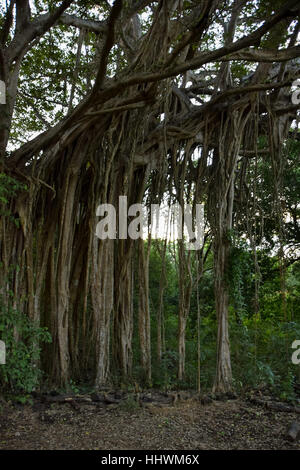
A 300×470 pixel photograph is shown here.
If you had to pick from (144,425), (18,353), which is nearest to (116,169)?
(18,353)

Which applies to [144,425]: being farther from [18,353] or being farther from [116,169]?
[116,169]

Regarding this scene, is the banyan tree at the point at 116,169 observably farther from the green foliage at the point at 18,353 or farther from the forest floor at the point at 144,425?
the forest floor at the point at 144,425

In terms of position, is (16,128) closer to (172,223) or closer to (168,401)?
(172,223)

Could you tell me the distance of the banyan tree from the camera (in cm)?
345

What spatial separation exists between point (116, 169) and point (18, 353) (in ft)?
6.42

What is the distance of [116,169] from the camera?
13.2 feet

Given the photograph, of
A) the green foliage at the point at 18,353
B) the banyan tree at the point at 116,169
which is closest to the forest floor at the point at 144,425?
the green foliage at the point at 18,353

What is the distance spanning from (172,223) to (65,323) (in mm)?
1433

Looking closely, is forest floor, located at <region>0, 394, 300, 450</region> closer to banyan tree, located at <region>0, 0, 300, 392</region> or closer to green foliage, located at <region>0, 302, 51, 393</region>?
Result: green foliage, located at <region>0, 302, 51, 393</region>

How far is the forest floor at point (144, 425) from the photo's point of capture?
8.05 ft

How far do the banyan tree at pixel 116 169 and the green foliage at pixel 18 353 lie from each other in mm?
224

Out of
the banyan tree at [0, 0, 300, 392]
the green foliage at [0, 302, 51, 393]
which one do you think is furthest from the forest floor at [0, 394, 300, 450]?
the banyan tree at [0, 0, 300, 392]

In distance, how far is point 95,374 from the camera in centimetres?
370
